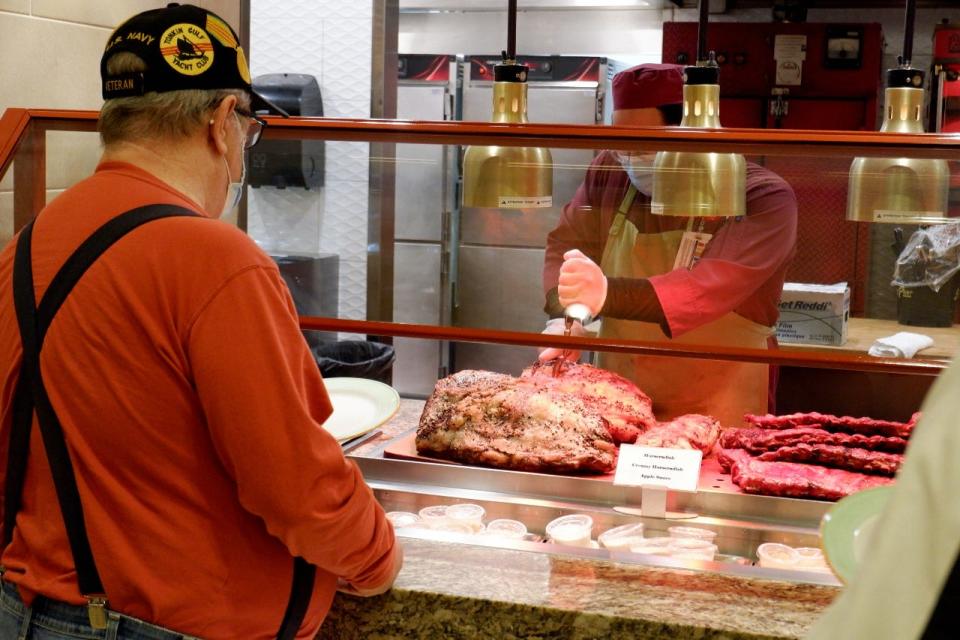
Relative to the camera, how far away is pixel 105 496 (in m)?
1.42

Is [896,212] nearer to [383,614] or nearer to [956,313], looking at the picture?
[956,313]

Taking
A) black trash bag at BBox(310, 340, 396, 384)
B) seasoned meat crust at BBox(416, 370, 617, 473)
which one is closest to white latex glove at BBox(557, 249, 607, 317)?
seasoned meat crust at BBox(416, 370, 617, 473)

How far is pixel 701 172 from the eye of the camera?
82.2 inches

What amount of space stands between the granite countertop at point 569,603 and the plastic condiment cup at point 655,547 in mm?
151

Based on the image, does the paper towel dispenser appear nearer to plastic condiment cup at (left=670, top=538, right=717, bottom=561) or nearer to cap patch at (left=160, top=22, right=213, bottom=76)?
cap patch at (left=160, top=22, right=213, bottom=76)

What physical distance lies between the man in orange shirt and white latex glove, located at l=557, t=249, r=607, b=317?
829 mm

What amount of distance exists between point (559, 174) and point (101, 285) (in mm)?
1065

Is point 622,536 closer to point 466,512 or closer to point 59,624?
point 466,512

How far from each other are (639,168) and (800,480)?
28.0 inches

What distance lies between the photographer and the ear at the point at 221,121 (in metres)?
1.55

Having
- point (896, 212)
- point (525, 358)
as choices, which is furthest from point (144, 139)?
point (525, 358)

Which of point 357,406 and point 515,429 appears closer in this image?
point 515,429

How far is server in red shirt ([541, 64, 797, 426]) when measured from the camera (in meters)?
2.13

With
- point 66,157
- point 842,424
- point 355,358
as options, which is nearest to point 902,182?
point 842,424
